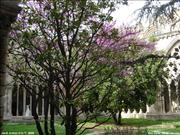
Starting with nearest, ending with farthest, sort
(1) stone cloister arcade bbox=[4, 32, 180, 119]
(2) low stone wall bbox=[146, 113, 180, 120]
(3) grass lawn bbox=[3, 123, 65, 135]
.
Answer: (3) grass lawn bbox=[3, 123, 65, 135] < (1) stone cloister arcade bbox=[4, 32, 180, 119] < (2) low stone wall bbox=[146, 113, 180, 120]

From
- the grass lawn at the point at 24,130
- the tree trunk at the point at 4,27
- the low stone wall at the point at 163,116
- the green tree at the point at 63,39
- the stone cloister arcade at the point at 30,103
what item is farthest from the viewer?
the low stone wall at the point at 163,116

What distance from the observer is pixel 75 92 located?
32.3ft

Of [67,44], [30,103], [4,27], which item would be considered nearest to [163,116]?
[30,103]

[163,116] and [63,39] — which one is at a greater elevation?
[63,39]

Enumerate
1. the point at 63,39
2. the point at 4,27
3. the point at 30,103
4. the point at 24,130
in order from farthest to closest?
the point at 30,103, the point at 24,130, the point at 63,39, the point at 4,27

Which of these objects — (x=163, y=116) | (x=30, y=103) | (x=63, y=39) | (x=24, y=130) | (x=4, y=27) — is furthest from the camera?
(x=163, y=116)

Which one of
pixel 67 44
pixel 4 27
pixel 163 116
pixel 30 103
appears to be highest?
pixel 67 44

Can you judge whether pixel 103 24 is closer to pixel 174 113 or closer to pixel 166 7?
pixel 166 7

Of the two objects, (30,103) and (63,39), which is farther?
(30,103)

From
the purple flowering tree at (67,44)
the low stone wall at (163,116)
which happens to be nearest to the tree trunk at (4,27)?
the purple flowering tree at (67,44)

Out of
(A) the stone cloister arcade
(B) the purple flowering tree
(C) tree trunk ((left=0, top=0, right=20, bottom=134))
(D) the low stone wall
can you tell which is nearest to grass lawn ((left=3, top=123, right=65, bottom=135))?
(A) the stone cloister arcade

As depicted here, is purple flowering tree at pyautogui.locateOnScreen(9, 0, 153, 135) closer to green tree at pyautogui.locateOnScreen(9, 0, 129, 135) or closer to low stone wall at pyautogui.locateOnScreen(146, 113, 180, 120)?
green tree at pyautogui.locateOnScreen(9, 0, 129, 135)

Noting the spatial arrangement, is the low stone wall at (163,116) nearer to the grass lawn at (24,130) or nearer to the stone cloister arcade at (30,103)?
the stone cloister arcade at (30,103)

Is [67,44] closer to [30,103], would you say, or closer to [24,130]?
[24,130]
